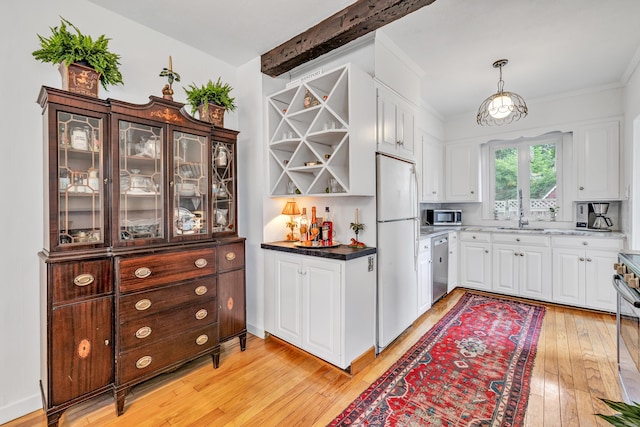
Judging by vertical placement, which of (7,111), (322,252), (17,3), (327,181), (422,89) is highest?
(422,89)

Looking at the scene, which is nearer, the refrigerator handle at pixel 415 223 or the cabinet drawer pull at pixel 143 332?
the cabinet drawer pull at pixel 143 332

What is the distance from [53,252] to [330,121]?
2.14 m

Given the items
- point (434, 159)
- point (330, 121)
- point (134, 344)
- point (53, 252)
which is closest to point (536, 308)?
point (434, 159)

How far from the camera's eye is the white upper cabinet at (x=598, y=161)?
11.6ft

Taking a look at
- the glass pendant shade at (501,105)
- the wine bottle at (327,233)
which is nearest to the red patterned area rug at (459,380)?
the wine bottle at (327,233)

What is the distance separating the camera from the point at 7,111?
1.81 meters

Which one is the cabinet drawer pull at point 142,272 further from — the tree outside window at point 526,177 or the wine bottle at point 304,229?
the tree outside window at point 526,177

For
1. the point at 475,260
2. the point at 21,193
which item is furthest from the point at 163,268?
the point at 475,260

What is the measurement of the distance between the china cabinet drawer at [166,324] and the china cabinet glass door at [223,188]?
659 millimetres

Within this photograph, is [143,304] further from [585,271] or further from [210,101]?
[585,271]

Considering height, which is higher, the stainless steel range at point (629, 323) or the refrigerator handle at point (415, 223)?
the refrigerator handle at point (415, 223)

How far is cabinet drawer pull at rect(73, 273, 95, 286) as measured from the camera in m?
1.71

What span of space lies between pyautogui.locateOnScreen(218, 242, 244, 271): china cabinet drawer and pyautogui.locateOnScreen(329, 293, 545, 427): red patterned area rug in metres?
1.37

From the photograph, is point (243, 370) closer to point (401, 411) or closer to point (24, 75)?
point (401, 411)
